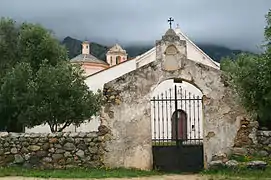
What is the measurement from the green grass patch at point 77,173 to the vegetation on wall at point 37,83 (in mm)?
9529

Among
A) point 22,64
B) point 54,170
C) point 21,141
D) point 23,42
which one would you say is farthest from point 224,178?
point 23,42

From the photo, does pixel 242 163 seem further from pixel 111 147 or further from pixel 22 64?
pixel 22 64

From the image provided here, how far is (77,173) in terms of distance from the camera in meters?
14.7

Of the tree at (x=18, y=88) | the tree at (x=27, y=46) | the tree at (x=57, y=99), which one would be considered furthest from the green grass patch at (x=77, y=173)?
the tree at (x=27, y=46)

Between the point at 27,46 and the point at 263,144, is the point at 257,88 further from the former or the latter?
the point at 27,46

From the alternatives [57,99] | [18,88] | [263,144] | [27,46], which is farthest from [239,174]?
[27,46]

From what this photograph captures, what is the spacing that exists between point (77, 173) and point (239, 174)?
16.8 ft

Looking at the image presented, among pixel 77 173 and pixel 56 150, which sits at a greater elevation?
pixel 56 150

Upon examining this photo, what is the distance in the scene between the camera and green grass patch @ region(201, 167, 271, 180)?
44.4 feet

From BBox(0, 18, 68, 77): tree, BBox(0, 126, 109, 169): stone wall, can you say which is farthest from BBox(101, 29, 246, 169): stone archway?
BBox(0, 18, 68, 77): tree

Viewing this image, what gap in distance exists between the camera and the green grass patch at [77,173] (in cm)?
1413

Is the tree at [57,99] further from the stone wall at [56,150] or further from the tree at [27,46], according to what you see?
the stone wall at [56,150]

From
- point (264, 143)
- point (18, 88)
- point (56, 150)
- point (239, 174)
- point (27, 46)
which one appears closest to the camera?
point (239, 174)

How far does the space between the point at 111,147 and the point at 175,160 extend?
228 cm
